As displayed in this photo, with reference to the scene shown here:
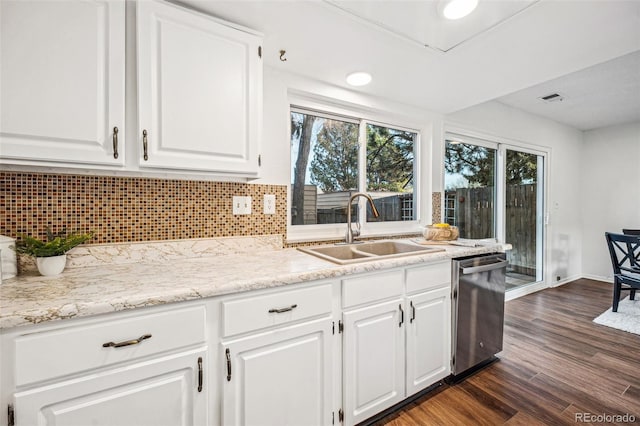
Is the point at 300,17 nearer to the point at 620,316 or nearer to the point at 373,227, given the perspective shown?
the point at 373,227

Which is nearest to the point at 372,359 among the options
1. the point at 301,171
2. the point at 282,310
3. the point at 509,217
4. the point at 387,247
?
the point at 282,310

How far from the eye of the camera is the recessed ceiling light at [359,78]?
1977mm

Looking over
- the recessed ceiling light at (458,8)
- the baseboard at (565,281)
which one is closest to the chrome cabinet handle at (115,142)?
the recessed ceiling light at (458,8)

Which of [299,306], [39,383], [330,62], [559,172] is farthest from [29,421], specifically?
[559,172]

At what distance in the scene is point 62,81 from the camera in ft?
3.58

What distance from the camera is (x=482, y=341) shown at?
80.9 inches

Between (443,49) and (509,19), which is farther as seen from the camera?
(443,49)

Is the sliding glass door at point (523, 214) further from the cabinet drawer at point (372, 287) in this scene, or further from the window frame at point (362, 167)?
the cabinet drawer at point (372, 287)

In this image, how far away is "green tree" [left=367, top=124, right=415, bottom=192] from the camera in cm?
251

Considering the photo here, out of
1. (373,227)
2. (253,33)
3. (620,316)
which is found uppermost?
(253,33)

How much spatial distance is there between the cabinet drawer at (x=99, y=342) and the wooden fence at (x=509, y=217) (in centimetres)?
275

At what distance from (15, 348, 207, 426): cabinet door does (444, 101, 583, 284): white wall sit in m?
3.18

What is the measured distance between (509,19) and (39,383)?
2395 mm

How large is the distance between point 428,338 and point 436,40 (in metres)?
1.78
